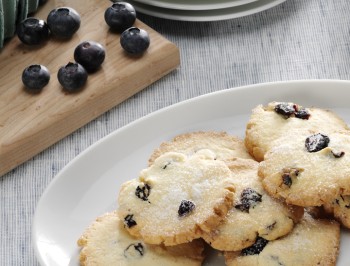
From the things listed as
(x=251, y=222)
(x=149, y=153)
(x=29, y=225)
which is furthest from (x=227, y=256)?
(x=29, y=225)

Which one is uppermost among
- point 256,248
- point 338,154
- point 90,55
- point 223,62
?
point 338,154

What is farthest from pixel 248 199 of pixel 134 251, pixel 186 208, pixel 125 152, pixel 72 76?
pixel 72 76

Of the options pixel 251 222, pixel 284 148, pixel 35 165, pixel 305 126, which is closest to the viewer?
pixel 251 222

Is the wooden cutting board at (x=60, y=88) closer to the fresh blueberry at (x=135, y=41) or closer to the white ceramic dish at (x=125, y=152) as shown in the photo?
the fresh blueberry at (x=135, y=41)

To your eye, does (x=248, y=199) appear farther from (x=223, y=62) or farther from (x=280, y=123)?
(x=223, y=62)

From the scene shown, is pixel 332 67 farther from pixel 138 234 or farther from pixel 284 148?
pixel 138 234

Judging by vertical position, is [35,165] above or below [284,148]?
below
